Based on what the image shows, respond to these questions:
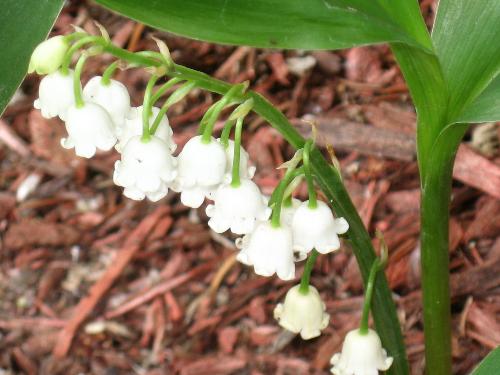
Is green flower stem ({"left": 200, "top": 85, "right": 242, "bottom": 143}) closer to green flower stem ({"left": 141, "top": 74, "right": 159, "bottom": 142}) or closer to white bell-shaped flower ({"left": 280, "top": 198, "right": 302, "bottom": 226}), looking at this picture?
green flower stem ({"left": 141, "top": 74, "right": 159, "bottom": 142})

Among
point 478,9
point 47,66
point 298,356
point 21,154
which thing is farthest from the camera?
point 21,154

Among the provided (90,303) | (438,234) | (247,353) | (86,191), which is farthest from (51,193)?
(438,234)

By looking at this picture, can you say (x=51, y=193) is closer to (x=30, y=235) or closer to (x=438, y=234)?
(x=30, y=235)

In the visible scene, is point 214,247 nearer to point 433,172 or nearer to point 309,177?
point 433,172

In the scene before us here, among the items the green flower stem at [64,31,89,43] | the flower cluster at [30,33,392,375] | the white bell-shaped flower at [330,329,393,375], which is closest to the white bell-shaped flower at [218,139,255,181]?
the flower cluster at [30,33,392,375]

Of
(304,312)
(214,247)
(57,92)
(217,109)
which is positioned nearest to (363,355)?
(304,312)
